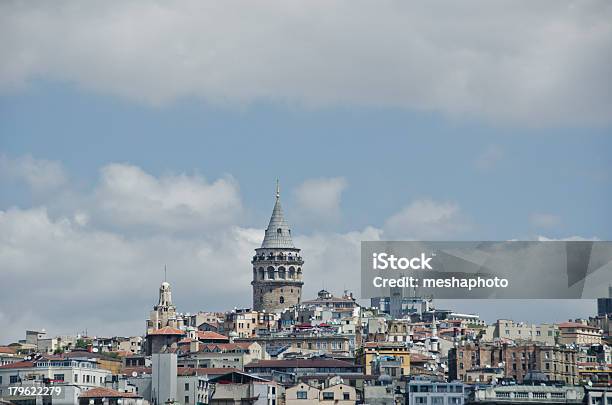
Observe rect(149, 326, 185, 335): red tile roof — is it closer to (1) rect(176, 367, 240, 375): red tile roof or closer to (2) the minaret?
(2) the minaret

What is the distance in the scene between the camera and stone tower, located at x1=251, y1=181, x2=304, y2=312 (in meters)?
179

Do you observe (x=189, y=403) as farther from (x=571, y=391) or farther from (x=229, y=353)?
(x=229, y=353)

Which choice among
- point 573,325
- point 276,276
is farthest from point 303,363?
point 276,276

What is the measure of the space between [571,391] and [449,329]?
2617 inches

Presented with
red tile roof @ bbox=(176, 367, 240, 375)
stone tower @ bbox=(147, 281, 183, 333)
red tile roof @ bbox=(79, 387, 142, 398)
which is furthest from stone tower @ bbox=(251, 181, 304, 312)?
red tile roof @ bbox=(79, 387, 142, 398)

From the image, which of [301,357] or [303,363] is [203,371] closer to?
[303,363]

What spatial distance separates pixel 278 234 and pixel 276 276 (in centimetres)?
524

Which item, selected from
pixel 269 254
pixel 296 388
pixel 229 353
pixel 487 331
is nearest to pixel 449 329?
pixel 487 331

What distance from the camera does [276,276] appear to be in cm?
17888

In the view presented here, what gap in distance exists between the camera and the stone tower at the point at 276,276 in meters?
179

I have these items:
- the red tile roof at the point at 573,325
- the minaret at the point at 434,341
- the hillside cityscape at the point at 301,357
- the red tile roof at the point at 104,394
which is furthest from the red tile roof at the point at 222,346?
the red tile roof at the point at 104,394

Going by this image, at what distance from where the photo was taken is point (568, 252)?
102 metres

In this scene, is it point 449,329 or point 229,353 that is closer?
point 229,353

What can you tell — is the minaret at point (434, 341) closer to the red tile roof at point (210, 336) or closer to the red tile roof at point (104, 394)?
the red tile roof at point (210, 336)
